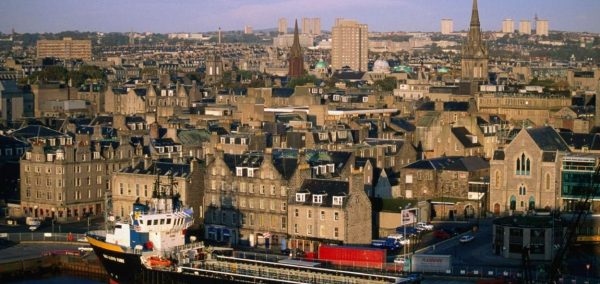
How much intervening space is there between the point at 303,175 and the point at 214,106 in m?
55.1

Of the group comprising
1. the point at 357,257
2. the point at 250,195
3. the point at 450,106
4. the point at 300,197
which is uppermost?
the point at 450,106

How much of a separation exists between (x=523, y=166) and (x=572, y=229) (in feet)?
46.8

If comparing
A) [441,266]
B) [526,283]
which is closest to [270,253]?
[441,266]

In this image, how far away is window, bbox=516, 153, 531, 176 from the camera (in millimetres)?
73062

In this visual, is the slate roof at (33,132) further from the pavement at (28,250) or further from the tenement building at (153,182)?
the pavement at (28,250)

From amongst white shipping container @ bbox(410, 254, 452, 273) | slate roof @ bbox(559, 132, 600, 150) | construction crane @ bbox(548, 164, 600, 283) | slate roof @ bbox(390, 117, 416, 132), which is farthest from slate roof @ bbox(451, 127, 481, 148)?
white shipping container @ bbox(410, 254, 452, 273)

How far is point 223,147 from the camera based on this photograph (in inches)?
3182

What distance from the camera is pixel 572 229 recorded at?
194 ft

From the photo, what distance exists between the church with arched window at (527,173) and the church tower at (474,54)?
244 ft

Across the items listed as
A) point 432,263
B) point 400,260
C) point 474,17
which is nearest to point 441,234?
point 400,260

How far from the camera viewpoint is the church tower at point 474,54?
148 meters

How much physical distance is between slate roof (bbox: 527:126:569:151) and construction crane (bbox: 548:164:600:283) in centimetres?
489

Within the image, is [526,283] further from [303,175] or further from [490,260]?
[303,175]

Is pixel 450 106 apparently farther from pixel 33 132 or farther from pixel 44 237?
pixel 44 237
